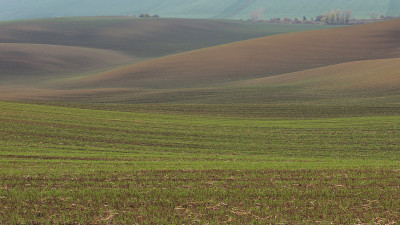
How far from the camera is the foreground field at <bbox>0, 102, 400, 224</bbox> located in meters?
8.48

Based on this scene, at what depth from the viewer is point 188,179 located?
11.2 metres

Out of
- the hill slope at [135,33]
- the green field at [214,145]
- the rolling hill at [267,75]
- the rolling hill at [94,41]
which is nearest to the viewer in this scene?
the green field at [214,145]

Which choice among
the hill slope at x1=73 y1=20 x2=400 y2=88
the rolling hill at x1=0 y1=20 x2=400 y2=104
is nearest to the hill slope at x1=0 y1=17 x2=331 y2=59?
the hill slope at x1=73 y1=20 x2=400 y2=88

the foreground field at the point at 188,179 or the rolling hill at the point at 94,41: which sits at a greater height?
the rolling hill at the point at 94,41

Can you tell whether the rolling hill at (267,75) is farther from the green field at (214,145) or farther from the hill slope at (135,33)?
the hill slope at (135,33)

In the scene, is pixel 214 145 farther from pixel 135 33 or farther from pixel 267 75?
pixel 135 33

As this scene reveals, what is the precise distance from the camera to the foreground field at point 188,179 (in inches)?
334

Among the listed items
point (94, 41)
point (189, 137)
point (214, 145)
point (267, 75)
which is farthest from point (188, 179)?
point (94, 41)

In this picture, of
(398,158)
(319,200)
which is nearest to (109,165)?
(319,200)

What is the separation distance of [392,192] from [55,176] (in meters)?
7.52

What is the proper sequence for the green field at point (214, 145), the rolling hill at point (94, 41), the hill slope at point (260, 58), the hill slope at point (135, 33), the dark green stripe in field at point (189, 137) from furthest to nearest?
1. the hill slope at point (135, 33)
2. the rolling hill at point (94, 41)
3. the hill slope at point (260, 58)
4. the dark green stripe in field at point (189, 137)
5. the green field at point (214, 145)

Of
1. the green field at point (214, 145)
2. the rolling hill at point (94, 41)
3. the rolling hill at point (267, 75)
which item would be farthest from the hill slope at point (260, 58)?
the rolling hill at point (94, 41)

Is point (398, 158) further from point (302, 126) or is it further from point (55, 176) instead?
point (55, 176)

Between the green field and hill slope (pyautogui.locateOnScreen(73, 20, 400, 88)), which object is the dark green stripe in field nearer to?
the green field
